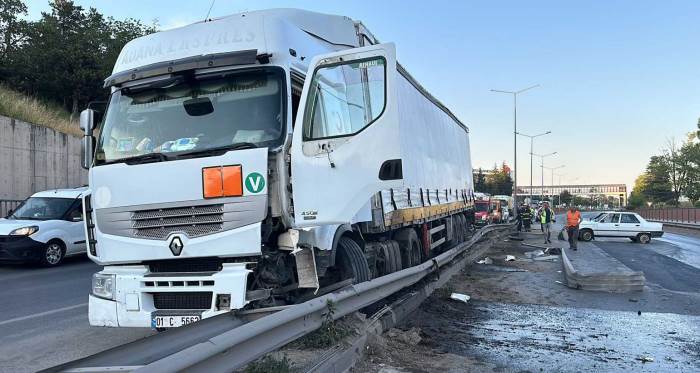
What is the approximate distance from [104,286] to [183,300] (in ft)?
2.85

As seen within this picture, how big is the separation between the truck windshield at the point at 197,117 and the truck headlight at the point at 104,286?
1.14m

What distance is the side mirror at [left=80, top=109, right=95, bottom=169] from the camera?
587 cm

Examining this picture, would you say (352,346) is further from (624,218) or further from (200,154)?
(624,218)

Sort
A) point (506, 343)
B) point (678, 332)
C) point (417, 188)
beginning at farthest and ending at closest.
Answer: point (417, 188)
point (678, 332)
point (506, 343)

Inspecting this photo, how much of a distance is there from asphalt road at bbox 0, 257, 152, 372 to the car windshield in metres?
2.62

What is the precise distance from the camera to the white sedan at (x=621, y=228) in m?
25.4

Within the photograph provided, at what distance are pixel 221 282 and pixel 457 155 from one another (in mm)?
12582

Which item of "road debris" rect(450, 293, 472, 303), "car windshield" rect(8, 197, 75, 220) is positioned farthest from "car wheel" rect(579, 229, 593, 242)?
"car windshield" rect(8, 197, 75, 220)

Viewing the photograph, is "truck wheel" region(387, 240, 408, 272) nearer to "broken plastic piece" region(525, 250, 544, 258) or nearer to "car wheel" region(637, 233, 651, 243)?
"broken plastic piece" region(525, 250, 544, 258)

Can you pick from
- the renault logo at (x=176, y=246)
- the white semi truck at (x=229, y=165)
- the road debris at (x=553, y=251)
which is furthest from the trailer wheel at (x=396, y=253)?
the road debris at (x=553, y=251)

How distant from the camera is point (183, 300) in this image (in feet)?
16.5

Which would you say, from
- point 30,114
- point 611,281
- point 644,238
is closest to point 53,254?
point 30,114

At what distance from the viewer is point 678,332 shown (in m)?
7.11

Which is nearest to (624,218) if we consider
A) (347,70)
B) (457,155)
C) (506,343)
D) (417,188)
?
(457,155)
